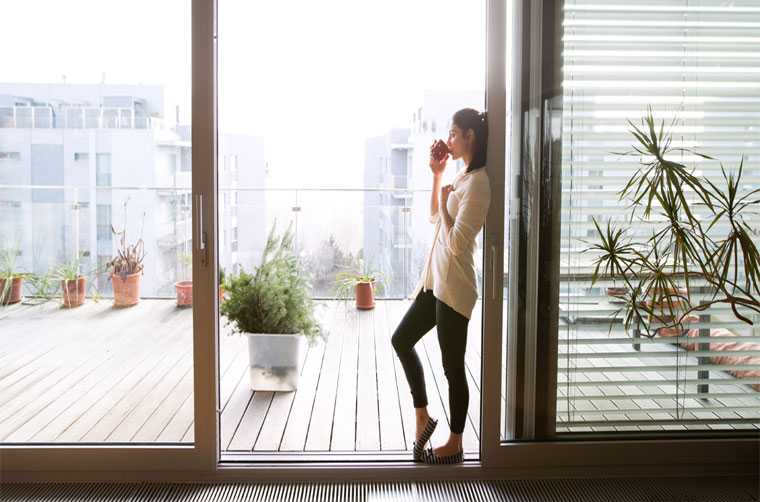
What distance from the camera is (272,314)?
12.3 ft

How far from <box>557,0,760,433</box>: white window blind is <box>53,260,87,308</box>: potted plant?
2022 mm

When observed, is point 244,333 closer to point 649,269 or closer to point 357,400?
point 357,400

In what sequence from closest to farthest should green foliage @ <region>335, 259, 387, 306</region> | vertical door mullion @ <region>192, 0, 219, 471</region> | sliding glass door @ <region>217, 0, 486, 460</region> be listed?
vertical door mullion @ <region>192, 0, 219, 471</region> < sliding glass door @ <region>217, 0, 486, 460</region> < green foliage @ <region>335, 259, 387, 306</region>

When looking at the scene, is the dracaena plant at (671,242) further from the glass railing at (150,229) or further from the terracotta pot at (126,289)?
the terracotta pot at (126,289)

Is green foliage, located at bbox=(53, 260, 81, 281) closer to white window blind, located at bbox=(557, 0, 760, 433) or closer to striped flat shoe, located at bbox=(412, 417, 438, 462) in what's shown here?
striped flat shoe, located at bbox=(412, 417, 438, 462)

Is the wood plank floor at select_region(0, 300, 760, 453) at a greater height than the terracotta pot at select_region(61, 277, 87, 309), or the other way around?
the terracotta pot at select_region(61, 277, 87, 309)

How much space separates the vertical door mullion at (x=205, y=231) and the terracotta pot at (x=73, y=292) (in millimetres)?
493

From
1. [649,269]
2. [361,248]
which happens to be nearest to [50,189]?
[649,269]

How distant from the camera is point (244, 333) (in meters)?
3.76

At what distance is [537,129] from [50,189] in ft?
6.65

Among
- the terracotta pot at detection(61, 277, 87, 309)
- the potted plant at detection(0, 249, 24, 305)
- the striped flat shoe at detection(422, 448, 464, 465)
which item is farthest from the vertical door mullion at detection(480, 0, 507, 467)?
the potted plant at detection(0, 249, 24, 305)

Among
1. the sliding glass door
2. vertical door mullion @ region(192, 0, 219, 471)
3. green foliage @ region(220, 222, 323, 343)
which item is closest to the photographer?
vertical door mullion @ region(192, 0, 219, 471)

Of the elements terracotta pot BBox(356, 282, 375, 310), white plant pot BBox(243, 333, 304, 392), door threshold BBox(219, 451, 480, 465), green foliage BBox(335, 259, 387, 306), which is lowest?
door threshold BBox(219, 451, 480, 465)

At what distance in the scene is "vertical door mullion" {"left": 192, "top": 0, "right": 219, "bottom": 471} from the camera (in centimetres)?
266
